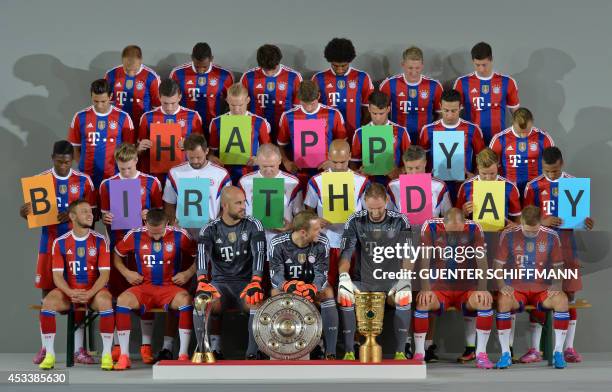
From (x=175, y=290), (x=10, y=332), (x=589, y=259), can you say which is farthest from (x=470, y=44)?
(x=10, y=332)

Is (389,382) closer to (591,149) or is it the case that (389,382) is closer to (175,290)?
(175,290)

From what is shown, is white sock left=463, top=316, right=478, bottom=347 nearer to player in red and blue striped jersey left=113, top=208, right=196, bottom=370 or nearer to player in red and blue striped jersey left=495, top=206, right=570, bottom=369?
player in red and blue striped jersey left=495, top=206, right=570, bottom=369

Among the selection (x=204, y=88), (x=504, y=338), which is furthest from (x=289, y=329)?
(x=204, y=88)

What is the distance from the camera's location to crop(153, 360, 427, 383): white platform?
7.48 m

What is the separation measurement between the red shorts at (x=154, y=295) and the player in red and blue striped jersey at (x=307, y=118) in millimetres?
1461

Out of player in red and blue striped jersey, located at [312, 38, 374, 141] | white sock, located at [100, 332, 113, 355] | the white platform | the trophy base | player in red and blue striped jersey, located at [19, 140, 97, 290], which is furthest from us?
player in red and blue striped jersey, located at [312, 38, 374, 141]

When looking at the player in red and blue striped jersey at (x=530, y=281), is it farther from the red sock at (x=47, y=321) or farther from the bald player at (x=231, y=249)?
the red sock at (x=47, y=321)

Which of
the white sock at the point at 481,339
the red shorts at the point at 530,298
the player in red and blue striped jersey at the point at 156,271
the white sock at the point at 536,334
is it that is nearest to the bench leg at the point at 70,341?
the player in red and blue striped jersey at the point at 156,271

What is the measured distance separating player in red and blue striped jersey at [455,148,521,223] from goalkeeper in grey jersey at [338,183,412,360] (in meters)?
0.71

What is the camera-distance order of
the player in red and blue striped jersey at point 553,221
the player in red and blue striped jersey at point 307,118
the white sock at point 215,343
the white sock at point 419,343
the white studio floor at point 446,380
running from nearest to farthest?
1. the white studio floor at point 446,380
2. the white sock at point 419,343
3. the white sock at point 215,343
4. the player in red and blue striped jersey at point 553,221
5. the player in red and blue striped jersey at point 307,118

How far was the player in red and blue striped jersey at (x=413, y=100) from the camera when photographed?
377 inches

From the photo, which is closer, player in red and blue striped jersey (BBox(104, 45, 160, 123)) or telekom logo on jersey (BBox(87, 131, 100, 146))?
telekom logo on jersey (BBox(87, 131, 100, 146))

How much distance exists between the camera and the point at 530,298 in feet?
27.8

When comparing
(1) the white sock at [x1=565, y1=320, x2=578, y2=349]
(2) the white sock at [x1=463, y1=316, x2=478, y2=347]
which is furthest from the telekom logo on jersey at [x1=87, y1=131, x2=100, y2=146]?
(1) the white sock at [x1=565, y1=320, x2=578, y2=349]
